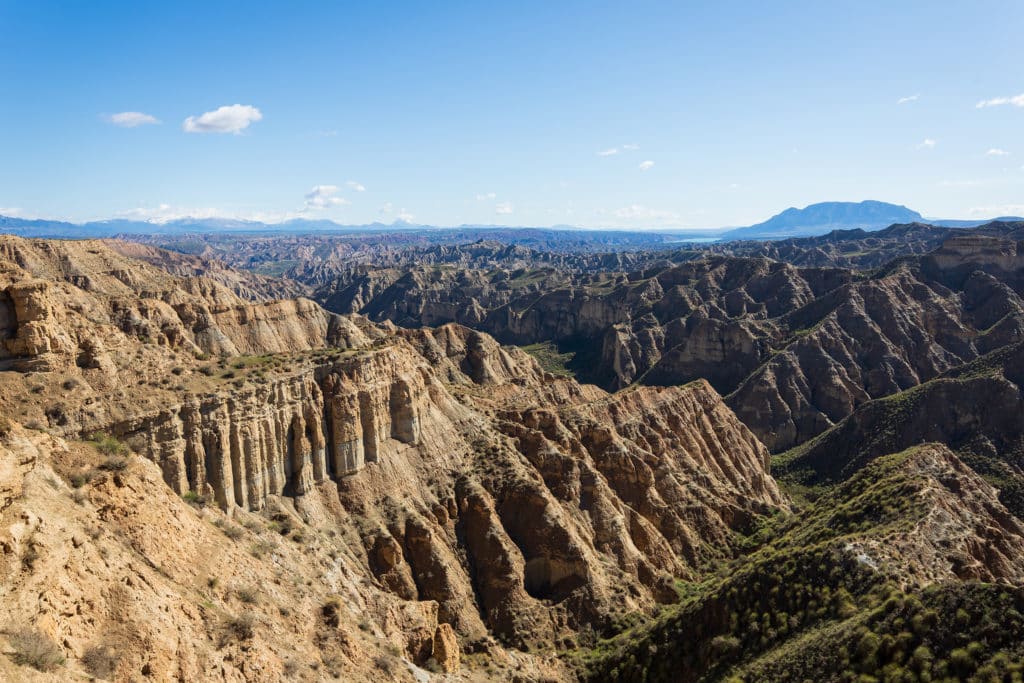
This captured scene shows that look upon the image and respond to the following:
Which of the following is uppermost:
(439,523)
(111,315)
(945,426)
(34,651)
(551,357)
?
(111,315)

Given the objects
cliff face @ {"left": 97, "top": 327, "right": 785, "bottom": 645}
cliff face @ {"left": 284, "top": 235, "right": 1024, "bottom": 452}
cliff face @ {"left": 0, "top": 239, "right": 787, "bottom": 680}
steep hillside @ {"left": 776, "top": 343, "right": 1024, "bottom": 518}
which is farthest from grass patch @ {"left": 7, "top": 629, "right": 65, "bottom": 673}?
cliff face @ {"left": 284, "top": 235, "right": 1024, "bottom": 452}

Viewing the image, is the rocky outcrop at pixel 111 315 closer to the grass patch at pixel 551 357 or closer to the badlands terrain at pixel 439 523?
the badlands terrain at pixel 439 523

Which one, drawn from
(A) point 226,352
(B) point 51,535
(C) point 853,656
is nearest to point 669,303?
(A) point 226,352

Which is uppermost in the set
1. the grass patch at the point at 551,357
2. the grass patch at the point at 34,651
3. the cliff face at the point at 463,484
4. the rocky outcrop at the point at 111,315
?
the rocky outcrop at the point at 111,315

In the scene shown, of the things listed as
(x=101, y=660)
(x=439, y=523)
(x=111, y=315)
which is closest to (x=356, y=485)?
(x=439, y=523)

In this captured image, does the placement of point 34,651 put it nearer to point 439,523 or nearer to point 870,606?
point 439,523

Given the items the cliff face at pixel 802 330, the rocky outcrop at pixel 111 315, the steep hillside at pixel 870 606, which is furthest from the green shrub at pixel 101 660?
the cliff face at pixel 802 330

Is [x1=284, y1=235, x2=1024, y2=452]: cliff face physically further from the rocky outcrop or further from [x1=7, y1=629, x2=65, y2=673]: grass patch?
[x1=7, y1=629, x2=65, y2=673]: grass patch

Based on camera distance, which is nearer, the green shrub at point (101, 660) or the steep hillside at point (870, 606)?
the green shrub at point (101, 660)

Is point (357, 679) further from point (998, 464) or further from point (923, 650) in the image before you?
point (998, 464)
